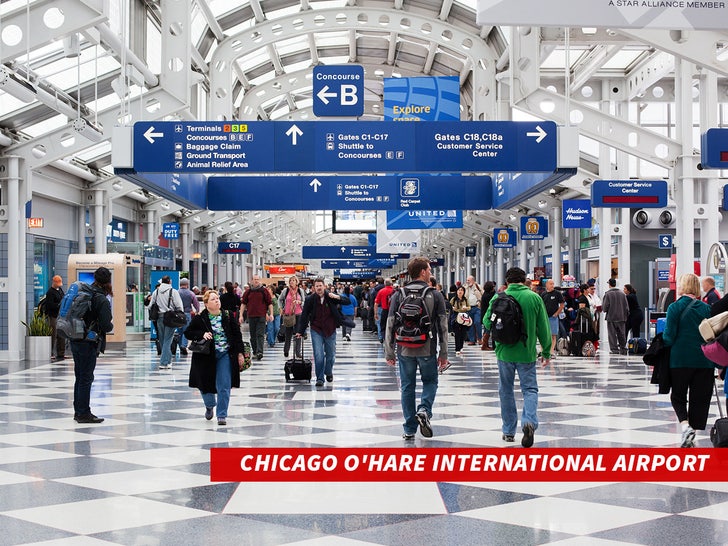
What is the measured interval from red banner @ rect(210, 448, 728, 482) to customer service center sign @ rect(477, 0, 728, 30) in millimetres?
3164

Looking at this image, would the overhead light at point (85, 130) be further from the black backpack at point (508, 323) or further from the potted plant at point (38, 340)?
the black backpack at point (508, 323)

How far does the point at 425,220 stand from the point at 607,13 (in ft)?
77.0

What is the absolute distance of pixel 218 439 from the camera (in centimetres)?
888

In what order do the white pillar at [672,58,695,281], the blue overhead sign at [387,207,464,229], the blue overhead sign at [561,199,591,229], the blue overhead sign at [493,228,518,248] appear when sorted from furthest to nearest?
the blue overhead sign at [493,228,518,248] → the blue overhead sign at [387,207,464,229] → the blue overhead sign at [561,199,591,229] → the white pillar at [672,58,695,281]

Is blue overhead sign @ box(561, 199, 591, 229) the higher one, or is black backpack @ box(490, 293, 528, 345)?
blue overhead sign @ box(561, 199, 591, 229)

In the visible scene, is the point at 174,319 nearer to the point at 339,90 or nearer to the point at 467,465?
the point at 339,90

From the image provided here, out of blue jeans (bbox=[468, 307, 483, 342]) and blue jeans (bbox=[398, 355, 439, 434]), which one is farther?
blue jeans (bbox=[468, 307, 483, 342])

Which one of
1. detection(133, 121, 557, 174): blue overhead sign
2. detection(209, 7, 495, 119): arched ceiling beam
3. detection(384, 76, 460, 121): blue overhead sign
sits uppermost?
detection(209, 7, 495, 119): arched ceiling beam

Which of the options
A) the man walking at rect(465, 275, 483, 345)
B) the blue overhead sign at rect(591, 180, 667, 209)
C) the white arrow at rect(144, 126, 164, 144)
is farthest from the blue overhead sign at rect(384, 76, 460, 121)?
the white arrow at rect(144, 126, 164, 144)

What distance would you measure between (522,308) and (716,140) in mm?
4318

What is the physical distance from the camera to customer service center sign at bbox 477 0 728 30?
6199 millimetres

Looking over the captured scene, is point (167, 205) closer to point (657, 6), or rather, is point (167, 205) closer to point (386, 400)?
point (386, 400)

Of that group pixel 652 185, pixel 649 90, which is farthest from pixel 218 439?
pixel 649 90

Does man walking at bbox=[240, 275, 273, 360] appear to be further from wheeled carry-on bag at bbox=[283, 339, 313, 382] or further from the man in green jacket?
the man in green jacket
